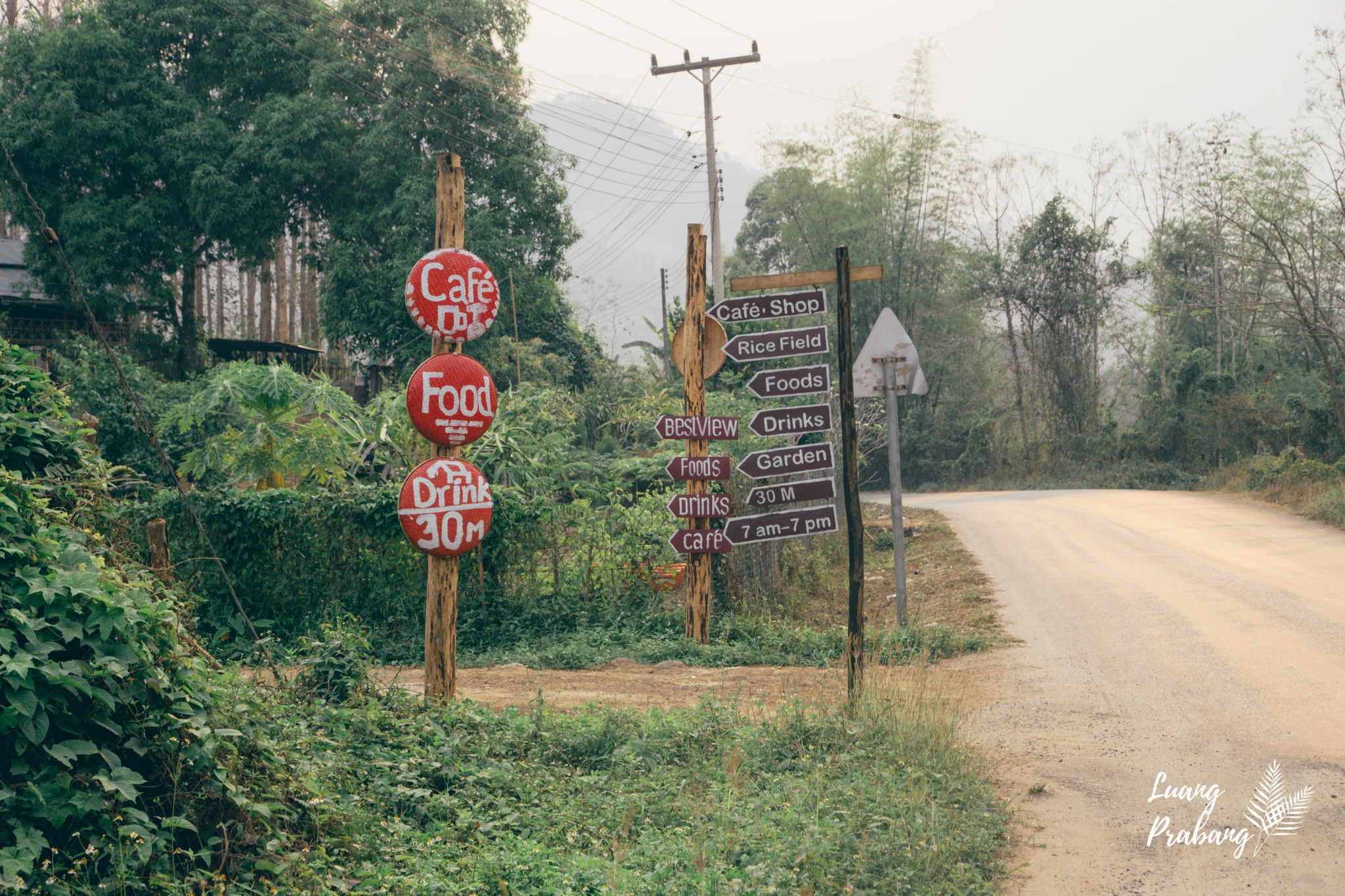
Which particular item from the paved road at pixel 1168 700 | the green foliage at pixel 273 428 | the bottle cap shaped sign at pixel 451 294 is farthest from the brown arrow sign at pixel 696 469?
the green foliage at pixel 273 428

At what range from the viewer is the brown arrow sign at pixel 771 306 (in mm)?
8820

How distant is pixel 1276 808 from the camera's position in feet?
15.1

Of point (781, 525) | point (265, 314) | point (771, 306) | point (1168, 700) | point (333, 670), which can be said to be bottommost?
point (1168, 700)

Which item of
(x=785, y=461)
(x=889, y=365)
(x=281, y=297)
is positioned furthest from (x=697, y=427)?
(x=281, y=297)

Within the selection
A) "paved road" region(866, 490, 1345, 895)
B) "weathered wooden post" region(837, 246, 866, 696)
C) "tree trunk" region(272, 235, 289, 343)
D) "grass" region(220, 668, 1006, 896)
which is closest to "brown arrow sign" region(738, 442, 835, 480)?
"paved road" region(866, 490, 1345, 895)

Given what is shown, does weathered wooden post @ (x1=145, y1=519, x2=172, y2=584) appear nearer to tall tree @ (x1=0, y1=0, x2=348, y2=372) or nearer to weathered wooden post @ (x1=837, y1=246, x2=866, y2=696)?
weathered wooden post @ (x1=837, y1=246, x2=866, y2=696)

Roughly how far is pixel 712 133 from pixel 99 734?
782 inches

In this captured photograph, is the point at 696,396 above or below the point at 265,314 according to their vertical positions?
below

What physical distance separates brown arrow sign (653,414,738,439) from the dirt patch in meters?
2.29

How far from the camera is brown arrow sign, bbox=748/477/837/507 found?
907 cm

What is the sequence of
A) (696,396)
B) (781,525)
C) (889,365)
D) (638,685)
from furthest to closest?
(696,396)
(781,525)
(889,365)
(638,685)

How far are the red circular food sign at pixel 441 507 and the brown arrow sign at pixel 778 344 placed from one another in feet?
11.1

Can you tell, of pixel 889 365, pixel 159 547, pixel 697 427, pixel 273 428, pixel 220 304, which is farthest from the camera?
pixel 220 304

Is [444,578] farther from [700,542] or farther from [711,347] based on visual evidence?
[711,347]
